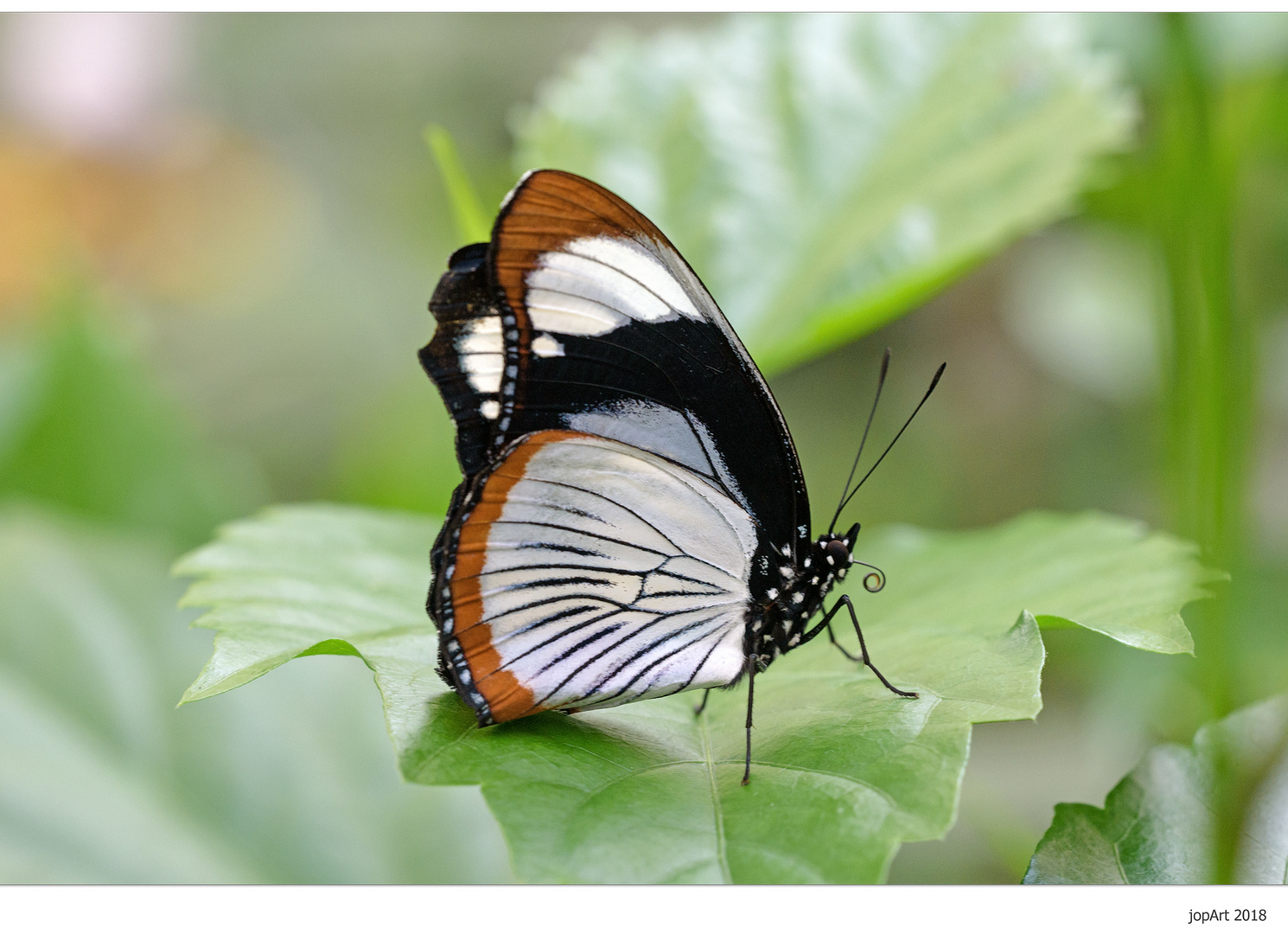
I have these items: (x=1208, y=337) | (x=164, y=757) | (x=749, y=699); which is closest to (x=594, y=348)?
(x=749, y=699)

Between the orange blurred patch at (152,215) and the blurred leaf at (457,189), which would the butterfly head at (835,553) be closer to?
the blurred leaf at (457,189)

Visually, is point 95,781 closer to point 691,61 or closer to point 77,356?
point 77,356

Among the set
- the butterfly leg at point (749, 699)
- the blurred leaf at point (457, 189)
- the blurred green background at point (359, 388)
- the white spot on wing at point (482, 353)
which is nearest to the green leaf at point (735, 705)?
the butterfly leg at point (749, 699)

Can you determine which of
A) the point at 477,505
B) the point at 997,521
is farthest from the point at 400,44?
the point at 477,505

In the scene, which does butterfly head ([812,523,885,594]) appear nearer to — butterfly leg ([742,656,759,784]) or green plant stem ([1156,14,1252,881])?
butterfly leg ([742,656,759,784])

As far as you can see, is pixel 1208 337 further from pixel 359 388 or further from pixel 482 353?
pixel 359 388

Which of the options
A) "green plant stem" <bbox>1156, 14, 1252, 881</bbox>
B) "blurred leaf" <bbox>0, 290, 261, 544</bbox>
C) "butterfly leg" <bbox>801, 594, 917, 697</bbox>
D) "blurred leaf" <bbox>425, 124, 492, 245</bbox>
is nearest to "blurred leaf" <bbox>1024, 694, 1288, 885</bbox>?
"green plant stem" <bbox>1156, 14, 1252, 881</bbox>
